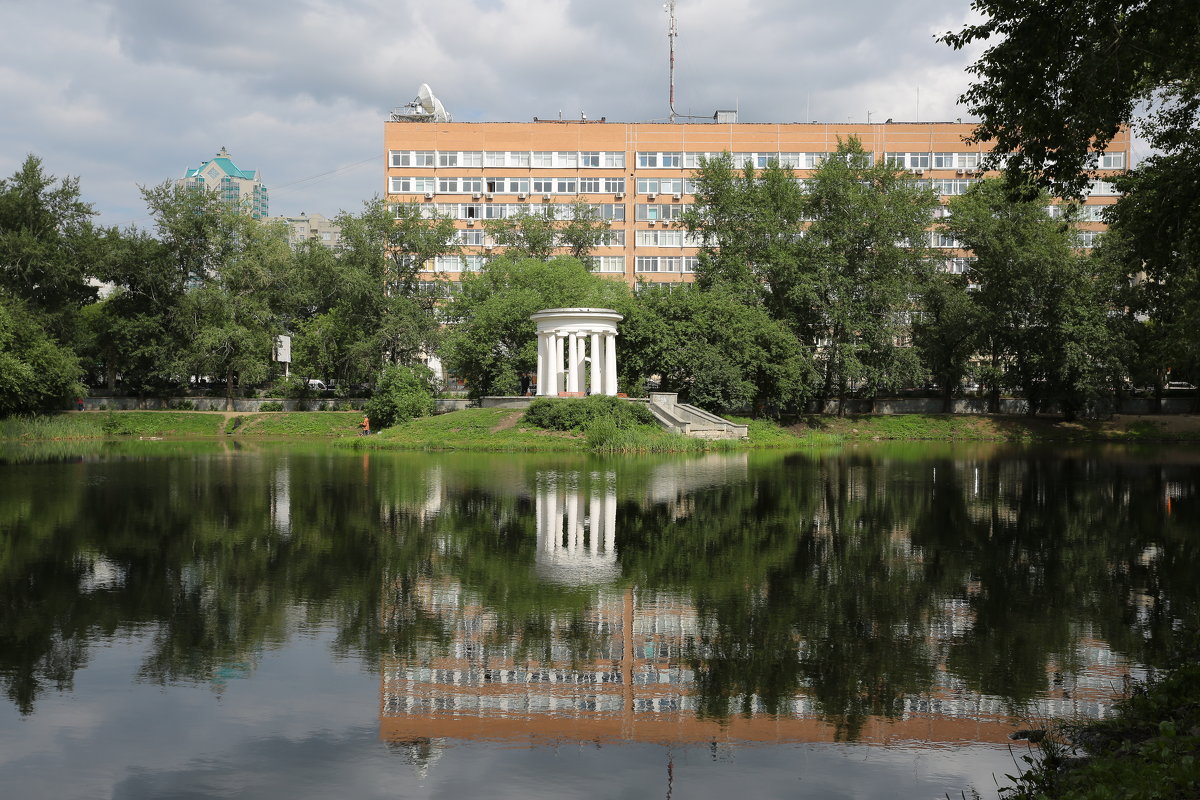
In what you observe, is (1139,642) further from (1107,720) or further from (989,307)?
(989,307)

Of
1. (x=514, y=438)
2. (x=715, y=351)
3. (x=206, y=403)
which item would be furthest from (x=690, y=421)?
(x=206, y=403)

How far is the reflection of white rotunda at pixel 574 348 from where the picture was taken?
54000 mm

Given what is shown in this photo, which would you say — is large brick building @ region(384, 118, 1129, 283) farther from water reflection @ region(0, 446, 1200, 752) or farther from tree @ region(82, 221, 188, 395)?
water reflection @ region(0, 446, 1200, 752)

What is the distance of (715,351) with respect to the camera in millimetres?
56625

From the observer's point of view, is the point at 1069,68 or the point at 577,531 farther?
the point at 577,531

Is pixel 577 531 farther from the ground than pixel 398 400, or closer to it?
closer to it

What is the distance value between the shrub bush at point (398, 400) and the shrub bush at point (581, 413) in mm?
8158

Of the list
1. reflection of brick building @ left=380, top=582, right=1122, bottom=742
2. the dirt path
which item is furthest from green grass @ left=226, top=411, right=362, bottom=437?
reflection of brick building @ left=380, top=582, right=1122, bottom=742

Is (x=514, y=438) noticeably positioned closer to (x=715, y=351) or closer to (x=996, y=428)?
(x=715, y=351)

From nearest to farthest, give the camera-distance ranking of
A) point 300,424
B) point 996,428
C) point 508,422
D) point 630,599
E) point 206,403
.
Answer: point 630,599 < point 508,422 < point 300,424 < point 996,428 < point 206,403

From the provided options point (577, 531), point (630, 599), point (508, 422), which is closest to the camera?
point (630, 599)

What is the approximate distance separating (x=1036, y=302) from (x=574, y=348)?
29.6 m

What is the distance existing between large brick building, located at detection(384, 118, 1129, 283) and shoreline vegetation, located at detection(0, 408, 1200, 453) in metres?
25.8

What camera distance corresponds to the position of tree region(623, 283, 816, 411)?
56.3 meters
